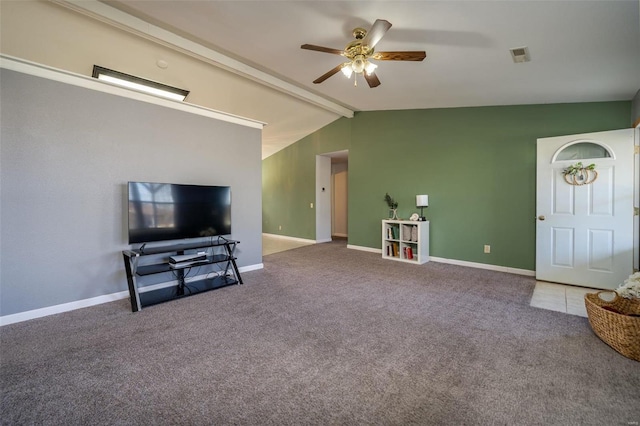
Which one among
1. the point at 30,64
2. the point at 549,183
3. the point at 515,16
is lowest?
the point at 549,183

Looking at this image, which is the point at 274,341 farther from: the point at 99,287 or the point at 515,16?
the point at 515,16

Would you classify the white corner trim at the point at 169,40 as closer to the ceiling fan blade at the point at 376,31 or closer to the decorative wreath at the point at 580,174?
the ceiling fan blade at the point at 376,31

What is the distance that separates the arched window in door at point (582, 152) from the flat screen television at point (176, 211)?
4.64m

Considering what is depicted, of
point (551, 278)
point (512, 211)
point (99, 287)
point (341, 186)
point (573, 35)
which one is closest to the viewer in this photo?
point (573, 35)

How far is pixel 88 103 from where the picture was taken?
3.01 m

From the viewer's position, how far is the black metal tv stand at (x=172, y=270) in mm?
3014

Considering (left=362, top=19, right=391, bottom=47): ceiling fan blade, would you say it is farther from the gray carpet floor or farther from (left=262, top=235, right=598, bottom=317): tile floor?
(left=262, top=235, right=598, bottom=317): tile floor

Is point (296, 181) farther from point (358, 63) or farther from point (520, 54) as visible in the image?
point (520, 54)

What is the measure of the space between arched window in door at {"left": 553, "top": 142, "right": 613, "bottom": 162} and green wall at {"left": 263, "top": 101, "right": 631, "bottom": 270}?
14.5 inches

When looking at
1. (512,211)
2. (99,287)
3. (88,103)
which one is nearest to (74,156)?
(88,103)

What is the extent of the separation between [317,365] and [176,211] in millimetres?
2560

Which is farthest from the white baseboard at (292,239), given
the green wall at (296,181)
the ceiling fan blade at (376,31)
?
the ceiling fan blade at (376,31)

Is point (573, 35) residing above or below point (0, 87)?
above

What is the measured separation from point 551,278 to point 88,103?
616cm
